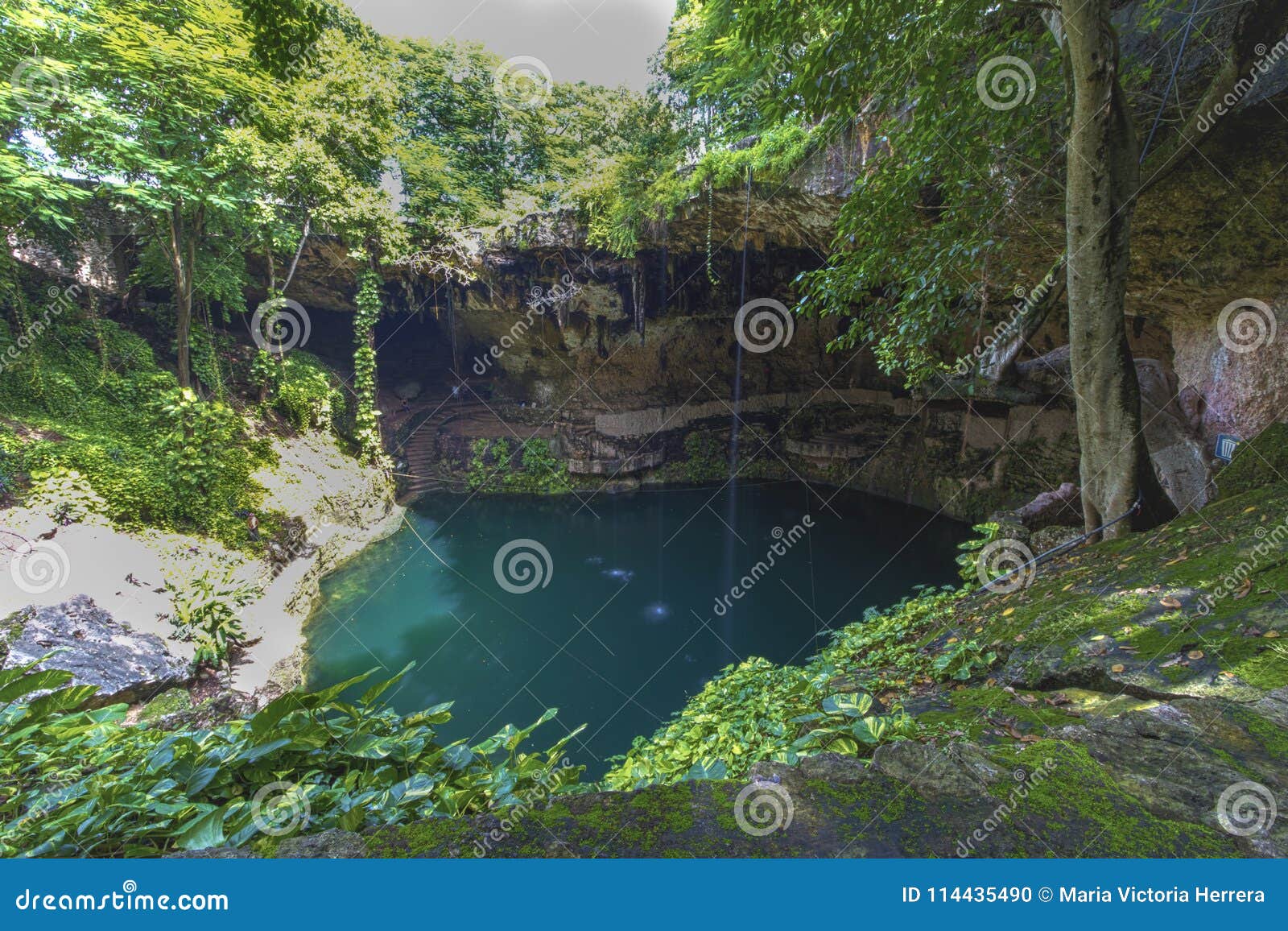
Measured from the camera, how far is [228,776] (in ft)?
4.45

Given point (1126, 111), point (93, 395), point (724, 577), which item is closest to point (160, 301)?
point (93, 395)

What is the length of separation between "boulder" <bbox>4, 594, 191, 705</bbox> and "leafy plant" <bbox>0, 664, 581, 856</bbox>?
4059mm

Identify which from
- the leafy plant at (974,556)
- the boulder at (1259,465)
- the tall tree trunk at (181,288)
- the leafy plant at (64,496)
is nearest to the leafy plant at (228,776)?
the leafy plant at (974,556)

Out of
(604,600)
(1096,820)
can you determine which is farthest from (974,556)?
(604,600)

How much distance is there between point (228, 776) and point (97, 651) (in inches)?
217

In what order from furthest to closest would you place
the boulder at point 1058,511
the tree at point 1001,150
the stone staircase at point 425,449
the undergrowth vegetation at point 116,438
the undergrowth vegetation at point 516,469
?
the undergrowth vegetation at point 516,469, the stone staircase at point 425,449, the undergrowth vegetation at point 116,438, the boulder at point 1058,511, the tree at point 1001,150

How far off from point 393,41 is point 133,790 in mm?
17555

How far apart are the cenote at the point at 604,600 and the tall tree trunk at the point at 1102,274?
3373 mm

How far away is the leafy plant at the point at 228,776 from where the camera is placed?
3.78 ft

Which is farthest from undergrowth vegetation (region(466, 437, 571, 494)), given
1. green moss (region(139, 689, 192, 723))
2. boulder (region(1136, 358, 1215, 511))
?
boulder (region(1136, 358, 1215, 511))

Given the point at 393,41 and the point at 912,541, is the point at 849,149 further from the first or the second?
the point at 393,41

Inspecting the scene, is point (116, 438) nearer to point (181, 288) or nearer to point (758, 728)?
point (181, 288)

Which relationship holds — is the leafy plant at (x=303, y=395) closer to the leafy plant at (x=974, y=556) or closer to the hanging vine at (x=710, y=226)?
the hanging vine at (x=710, y=226)

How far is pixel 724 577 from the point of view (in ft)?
31.1
